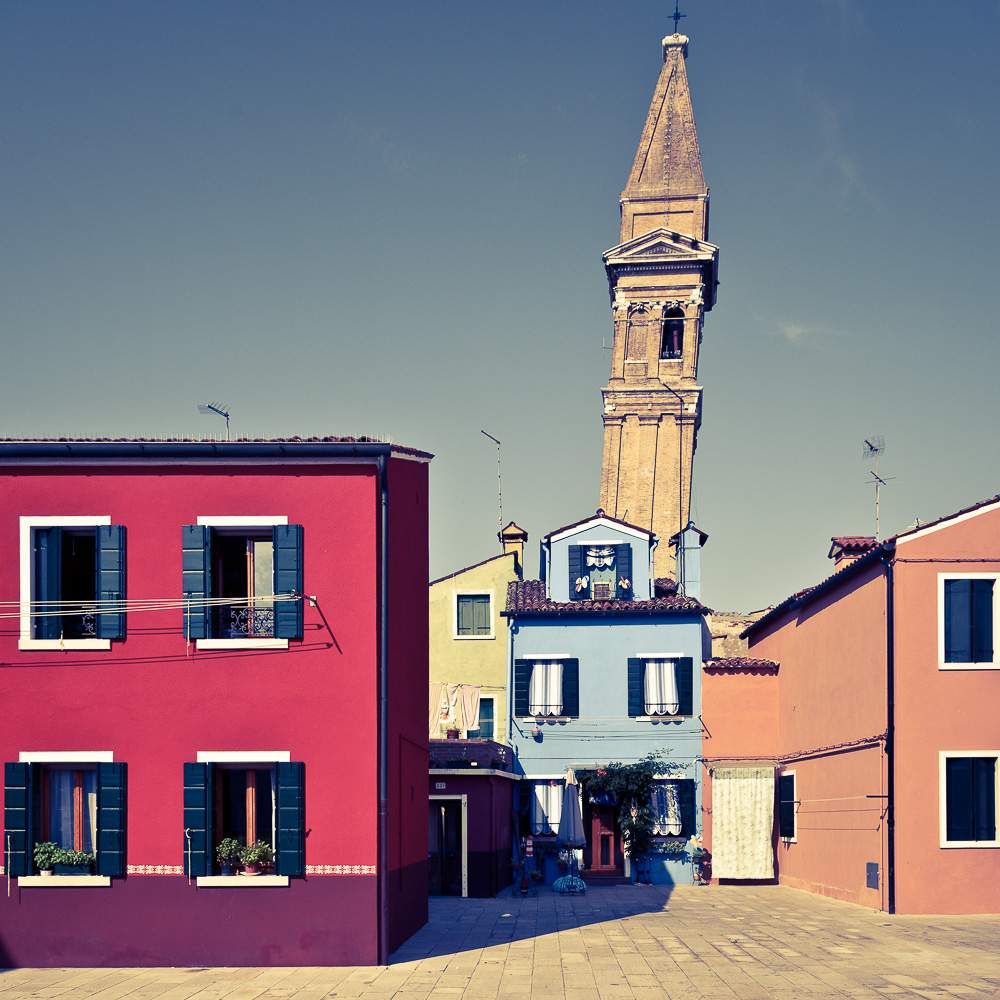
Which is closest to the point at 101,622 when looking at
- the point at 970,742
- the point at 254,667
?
the point at 254,667

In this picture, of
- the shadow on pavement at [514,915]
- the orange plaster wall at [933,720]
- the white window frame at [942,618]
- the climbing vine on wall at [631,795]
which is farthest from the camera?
the climbing vine on wall at [631,795]

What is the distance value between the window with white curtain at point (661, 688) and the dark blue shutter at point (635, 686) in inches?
3.8

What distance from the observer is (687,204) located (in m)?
52.6

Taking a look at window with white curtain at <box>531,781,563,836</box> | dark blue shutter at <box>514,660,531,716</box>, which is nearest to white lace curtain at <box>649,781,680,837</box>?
Result: window with white curtain at <box>531,781,563,836</box>

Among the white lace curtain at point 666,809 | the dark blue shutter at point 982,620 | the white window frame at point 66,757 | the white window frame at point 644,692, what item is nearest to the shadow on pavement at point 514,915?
the white lace curtain at point 666,809

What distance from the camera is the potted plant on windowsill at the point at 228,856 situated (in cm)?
1466

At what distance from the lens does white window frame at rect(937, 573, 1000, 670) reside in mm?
19812

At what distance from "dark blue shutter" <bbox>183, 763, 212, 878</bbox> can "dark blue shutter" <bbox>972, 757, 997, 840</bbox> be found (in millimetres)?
12562

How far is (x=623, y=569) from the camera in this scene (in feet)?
98.9

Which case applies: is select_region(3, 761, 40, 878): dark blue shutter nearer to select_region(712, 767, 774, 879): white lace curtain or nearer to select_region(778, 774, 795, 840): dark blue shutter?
select_region(712, 767, 774, 879): white lace curtain

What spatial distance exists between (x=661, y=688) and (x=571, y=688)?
2196 millimetres

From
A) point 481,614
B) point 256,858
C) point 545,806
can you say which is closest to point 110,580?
point 256,858

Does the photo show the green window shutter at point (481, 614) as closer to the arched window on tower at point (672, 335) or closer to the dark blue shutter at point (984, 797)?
the dark blue shutter at point (984, 797)

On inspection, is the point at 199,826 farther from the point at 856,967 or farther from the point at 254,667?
the point at 856,967
